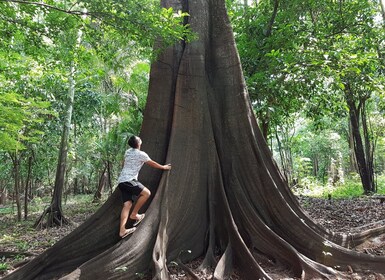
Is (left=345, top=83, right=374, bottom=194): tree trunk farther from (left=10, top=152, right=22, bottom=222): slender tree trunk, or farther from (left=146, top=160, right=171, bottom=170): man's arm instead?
(left=10, top=152, right=22, bottom=222): slender tree trunk

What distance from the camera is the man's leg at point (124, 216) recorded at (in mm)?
5102

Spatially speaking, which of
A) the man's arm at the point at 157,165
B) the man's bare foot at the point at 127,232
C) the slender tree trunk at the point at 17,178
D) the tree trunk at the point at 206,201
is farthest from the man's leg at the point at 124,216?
the slender tree trunk at the point at 17,178

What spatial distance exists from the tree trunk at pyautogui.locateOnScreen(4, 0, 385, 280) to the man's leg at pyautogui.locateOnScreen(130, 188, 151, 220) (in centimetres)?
15

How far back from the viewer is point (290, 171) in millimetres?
26625

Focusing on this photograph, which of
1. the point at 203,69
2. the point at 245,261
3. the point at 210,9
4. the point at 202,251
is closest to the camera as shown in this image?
the point at 245,261

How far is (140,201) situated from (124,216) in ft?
1.06

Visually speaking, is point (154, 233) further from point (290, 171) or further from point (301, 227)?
point (290, 171)

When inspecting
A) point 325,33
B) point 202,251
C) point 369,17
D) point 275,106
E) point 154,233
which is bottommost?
point 202,251

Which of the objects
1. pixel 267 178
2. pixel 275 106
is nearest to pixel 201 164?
pixel 267 178

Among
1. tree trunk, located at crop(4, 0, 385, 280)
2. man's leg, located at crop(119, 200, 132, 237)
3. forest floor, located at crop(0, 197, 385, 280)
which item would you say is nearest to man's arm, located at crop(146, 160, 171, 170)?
tree trunk, located at crop(4, 0, 385, 280)

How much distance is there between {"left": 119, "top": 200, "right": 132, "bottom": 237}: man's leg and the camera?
5.10m

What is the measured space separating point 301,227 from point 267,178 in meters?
0.93

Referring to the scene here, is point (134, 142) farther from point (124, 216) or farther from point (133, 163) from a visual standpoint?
point (124, 216)

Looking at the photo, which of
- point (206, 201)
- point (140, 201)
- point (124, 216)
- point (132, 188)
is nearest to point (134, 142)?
point (132, 188)
